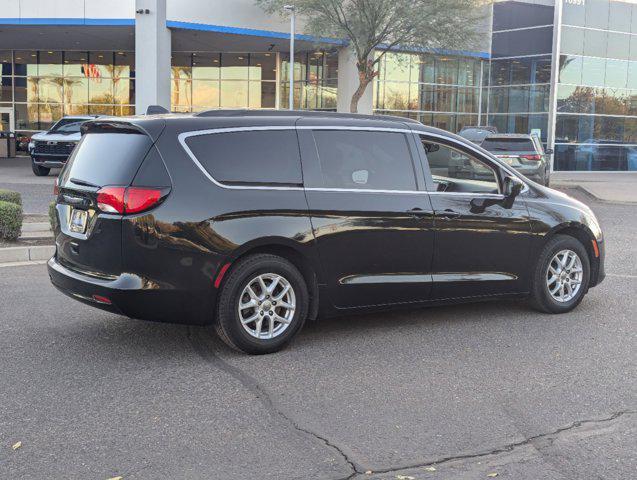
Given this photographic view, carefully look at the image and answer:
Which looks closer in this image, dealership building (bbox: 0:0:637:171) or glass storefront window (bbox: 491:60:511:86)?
→ dealership building (bbox: 0:0:637:171)

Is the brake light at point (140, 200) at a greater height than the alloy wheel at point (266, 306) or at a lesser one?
greater

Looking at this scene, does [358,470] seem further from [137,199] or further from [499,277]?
[499,277]

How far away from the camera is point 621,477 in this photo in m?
3.87

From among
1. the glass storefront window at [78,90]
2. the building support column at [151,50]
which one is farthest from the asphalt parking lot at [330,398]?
the glass storefront window at [78,90]

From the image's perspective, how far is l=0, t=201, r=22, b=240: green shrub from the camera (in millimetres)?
9750

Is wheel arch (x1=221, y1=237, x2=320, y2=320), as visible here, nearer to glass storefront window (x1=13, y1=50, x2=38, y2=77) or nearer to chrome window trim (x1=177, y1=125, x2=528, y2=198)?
chrome window trim (x1=177, y1=125, x2=528, y2=198)

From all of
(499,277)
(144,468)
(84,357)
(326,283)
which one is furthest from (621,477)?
(84,357)

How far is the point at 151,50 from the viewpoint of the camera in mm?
29750

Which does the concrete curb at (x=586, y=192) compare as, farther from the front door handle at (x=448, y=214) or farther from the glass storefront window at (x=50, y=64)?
the glass storefront window at (x=50, y=64)

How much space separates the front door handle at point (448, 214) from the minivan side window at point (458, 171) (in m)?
0.20

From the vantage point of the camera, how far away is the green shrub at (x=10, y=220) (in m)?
9.75

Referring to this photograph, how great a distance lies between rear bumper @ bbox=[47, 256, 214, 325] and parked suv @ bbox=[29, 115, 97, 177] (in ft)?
63.7

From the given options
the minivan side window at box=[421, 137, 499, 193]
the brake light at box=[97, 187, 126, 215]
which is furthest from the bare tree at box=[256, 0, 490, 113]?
the brake light at box=[97, 187, 126, 215]

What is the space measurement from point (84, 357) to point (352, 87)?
3254 cm
